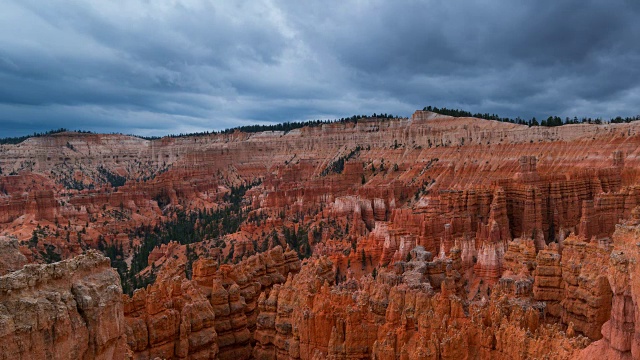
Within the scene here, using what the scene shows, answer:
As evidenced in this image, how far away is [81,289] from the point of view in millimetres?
7371

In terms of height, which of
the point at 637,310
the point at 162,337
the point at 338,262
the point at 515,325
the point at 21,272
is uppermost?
the point at 21,272

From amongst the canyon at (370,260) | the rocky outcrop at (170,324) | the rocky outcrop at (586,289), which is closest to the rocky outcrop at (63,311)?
the canyon at (370,260)

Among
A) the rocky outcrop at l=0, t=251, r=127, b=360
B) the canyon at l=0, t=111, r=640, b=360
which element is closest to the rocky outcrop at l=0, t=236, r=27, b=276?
the canyon at l=0, t=111, r=640, b=360

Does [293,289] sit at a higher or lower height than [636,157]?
lower

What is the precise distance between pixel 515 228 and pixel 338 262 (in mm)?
14785

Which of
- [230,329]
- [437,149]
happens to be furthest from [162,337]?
[437,149]

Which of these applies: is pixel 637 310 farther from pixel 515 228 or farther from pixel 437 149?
pixel 437 149

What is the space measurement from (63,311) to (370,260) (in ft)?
92.3

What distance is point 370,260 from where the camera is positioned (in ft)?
110

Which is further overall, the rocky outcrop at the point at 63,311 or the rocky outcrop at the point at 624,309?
the rocky outcrop at the point at 624,309

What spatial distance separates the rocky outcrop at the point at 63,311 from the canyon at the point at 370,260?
3 centimetres

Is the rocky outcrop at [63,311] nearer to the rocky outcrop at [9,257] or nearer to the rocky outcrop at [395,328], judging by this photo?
the rocky outcrop at [9,257]

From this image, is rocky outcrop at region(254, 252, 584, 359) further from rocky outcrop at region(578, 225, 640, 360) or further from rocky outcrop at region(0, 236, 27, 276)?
rocky outcrop at region(0, 236, 27, 276)

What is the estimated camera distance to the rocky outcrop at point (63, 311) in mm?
6465
